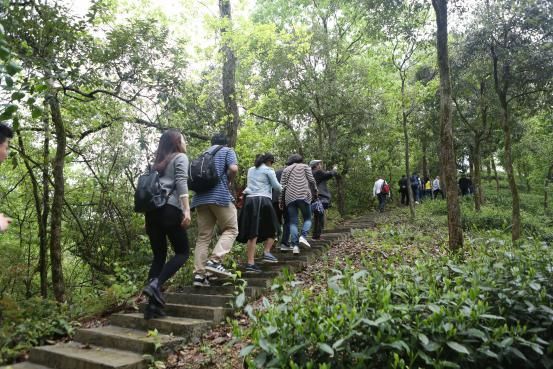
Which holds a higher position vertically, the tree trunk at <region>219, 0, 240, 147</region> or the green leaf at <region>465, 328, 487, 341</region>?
the tree trunk at <region>219, 0, 240, 147</region>

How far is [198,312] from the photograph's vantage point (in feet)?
15.8

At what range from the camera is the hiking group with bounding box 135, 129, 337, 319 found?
4.55 metres

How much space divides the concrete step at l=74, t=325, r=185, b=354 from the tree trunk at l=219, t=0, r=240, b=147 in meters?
5.98

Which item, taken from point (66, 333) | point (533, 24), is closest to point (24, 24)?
point (66, 333)

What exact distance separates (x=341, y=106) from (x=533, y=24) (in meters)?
6.08

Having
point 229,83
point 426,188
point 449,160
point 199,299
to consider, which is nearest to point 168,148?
point 199,299

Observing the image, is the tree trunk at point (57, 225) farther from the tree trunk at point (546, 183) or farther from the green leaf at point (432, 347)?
the tree trunk at point (546, 183)

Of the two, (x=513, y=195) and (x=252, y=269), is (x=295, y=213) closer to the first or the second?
(x=252, y=269)

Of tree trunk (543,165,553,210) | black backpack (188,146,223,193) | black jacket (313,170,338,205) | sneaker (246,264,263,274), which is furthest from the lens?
tree trunk (543,165,553,210)

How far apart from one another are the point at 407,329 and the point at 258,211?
11.5ft

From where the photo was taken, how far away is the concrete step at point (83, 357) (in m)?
3.76

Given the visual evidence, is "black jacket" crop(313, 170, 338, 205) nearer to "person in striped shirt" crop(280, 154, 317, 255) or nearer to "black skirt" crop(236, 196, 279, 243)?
"person in striped shirt" crop(280, 154, 317, 255)

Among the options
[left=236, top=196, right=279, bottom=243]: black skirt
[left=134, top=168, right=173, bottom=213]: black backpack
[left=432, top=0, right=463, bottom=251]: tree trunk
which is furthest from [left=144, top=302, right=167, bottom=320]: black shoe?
[left=432, top=0, right=463, bottom=251]: tree trunk

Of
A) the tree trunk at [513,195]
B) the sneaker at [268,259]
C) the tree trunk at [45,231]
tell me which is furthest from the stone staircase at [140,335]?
the tree trunk at [513,195]
